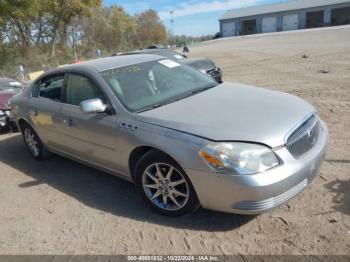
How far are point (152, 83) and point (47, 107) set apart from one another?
5.63 feet

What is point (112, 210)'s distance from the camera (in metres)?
3.90

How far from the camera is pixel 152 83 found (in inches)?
165

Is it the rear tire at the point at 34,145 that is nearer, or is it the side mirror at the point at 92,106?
the side mirror at the point at 92,106

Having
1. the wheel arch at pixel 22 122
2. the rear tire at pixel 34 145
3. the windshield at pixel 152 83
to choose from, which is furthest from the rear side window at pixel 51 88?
the windshield at pixel 152 83

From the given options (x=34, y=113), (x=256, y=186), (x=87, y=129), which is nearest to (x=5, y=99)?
(x=34, y=113)

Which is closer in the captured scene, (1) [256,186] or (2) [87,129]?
(1) [256,186]

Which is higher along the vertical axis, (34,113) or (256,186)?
(34,113)

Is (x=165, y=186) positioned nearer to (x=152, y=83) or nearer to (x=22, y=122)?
(x=152, y=83)

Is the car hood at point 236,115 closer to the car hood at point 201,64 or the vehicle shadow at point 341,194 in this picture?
the vehicle shadow at point 341,194

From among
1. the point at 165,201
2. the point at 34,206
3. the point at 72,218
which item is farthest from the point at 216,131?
the point at 34,206

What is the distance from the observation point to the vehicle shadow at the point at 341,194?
340cm

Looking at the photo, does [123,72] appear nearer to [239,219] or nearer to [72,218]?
[72,218]

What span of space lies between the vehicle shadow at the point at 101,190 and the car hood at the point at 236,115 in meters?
A: 0.92

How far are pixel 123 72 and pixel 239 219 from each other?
2.18m
